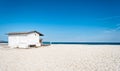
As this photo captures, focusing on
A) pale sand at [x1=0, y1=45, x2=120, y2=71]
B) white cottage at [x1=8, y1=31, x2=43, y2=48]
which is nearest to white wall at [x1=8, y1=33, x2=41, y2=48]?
white cottage at [x1=8, y1=31, x2=43, y2=48]

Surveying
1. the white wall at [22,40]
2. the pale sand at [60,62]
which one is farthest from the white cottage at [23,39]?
the pale sand at [60,62]

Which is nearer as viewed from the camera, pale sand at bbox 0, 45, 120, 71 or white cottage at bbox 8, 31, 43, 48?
pale sand at bbox 0, 45, 120, 71

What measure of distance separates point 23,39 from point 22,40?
0.29 meters

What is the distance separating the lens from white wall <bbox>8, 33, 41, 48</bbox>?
24.2 meters

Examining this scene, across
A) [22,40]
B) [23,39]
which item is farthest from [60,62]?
[22,40]

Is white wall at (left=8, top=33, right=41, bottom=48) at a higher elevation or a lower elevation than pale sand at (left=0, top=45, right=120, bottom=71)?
higher

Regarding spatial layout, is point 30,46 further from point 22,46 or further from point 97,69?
point 97,69

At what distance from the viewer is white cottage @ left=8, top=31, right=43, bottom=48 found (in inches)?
953

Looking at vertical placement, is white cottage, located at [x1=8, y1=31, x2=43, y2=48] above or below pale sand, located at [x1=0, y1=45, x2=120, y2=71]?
above

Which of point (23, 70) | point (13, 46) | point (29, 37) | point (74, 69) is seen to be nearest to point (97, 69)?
point (74, 69)

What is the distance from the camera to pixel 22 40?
24422mm

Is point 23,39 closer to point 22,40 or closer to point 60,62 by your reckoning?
point 22,40

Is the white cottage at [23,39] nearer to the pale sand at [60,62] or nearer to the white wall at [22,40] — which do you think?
the white wall at [22,40]

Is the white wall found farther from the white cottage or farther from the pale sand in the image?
the pale sand
